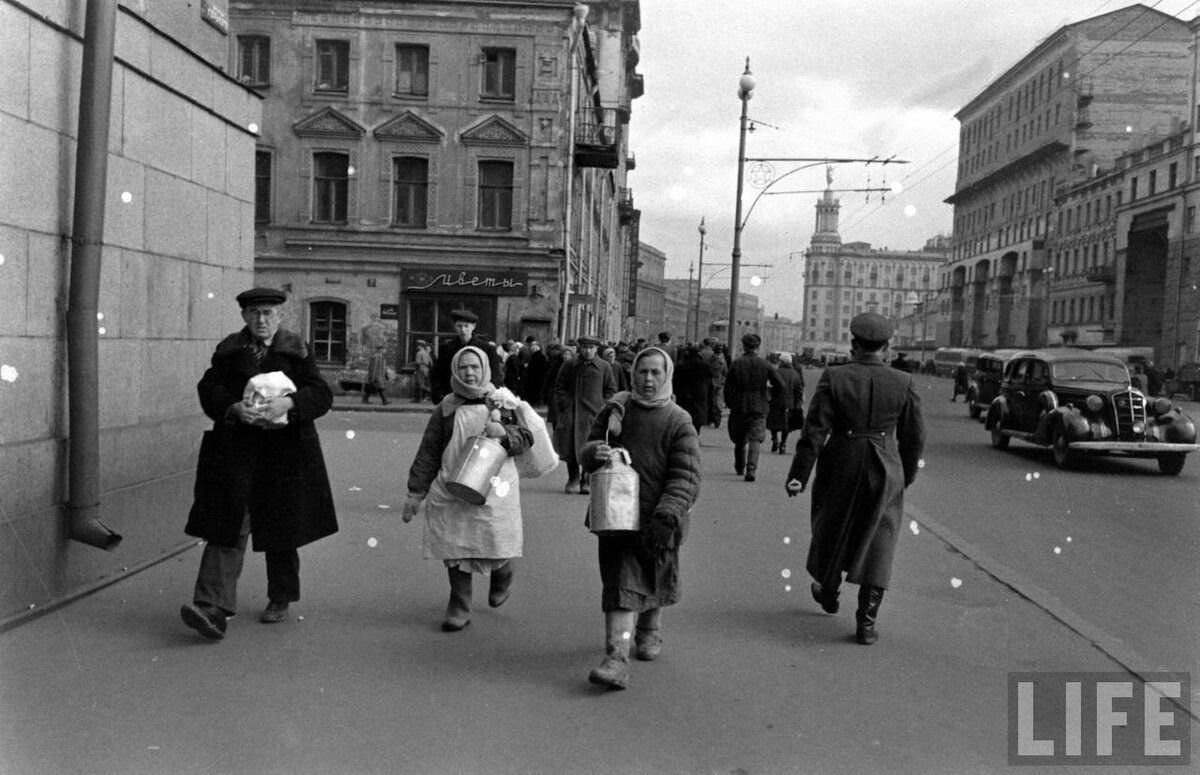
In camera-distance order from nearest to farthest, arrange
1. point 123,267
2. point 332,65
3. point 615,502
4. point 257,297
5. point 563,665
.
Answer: point 615,502 < point 563,665 < point 257,297 < point 123,267 < point 332,65

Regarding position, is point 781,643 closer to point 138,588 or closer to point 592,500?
point 592,500

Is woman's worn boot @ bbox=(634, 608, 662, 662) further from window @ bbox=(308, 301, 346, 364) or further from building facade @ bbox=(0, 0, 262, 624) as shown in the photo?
window @ bbox=(308, 301, 346, 364)

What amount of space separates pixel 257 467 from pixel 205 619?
2.70ft

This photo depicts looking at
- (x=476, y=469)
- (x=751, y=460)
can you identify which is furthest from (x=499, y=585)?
(x=751, y=460)

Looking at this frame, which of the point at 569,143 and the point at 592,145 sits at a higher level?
the point at 592,145

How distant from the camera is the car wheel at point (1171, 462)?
46.9 ft

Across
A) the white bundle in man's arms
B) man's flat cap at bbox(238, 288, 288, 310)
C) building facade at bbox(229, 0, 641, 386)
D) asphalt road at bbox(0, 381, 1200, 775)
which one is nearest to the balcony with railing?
building facade at bbox(229, 0, 641, 386)

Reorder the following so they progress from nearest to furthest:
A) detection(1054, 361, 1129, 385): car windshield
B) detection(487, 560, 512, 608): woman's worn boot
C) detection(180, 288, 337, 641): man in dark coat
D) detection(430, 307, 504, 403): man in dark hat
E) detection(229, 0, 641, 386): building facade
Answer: detection(180, 288, 337, 641): man in dark coat → detection(487, 560, 512, 608): woman's worn boot → detection(430, 307, 504, 403): man in dark hat → detection(1054, 361, 1129, 385): car windshield → detection(229, 0, 641, 386): building facade

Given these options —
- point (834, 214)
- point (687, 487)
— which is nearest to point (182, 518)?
point (687, 487)

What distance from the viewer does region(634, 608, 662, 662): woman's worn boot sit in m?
5.20

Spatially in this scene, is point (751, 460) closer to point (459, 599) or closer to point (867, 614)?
point (867, 614)

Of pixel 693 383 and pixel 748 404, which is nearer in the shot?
pixel 748 404

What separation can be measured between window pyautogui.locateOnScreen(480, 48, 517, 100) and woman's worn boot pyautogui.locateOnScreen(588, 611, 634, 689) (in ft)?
Result: 84.2

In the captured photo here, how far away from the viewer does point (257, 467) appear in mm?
5457
